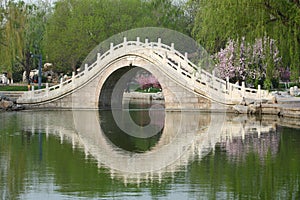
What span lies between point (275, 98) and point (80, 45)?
64.4ft

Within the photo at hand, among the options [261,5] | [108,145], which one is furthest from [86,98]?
[108,145]

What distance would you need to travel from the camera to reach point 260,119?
23938mm

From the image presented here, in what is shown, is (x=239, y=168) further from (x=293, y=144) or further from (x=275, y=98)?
(x=275, y=98)

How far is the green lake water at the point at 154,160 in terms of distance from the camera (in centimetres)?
1074

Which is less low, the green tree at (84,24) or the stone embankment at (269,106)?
the green tree at (84,24)

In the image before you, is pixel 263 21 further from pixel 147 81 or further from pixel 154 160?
pixel 147 81

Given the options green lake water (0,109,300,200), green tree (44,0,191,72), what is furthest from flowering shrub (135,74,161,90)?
green lake water (0,109,300,200)

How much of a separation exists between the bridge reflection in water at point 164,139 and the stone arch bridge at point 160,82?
1083 millimetres

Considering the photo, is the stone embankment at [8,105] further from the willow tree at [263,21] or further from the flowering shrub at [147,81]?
the flowering shrub at [147,81]

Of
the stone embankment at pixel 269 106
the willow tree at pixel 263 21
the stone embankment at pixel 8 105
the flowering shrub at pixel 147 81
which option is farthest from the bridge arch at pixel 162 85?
the flowering shrub at pixel 147 81

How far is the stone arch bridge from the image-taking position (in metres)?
27.5

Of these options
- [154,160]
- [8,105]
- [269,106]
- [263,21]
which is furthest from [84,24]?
[154,160]

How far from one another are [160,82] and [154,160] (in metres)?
15.4

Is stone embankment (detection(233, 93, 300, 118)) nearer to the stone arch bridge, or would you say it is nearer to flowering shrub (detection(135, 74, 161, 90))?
the stone arch bridge
